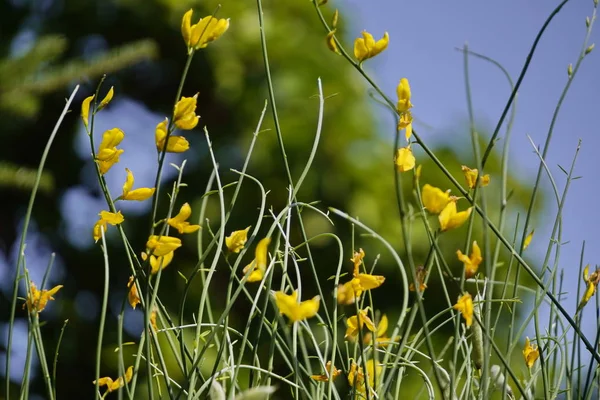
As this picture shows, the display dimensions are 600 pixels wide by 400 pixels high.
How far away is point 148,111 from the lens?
10.8 ft

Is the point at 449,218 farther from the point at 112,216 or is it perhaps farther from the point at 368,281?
the point at 112,216

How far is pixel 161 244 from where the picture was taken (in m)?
0.36

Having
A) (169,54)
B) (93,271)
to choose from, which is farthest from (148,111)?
(93,271)

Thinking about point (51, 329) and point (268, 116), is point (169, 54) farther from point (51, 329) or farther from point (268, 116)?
point (51, 329)

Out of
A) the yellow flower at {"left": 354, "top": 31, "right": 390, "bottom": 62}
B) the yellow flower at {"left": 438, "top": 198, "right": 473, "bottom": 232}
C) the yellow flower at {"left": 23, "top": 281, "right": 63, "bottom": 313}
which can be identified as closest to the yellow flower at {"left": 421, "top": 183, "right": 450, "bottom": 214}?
the yellow flower at {"left": 438, "top": 198, "right": 473, "bottom": 232}

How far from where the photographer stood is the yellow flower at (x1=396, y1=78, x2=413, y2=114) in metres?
0.39

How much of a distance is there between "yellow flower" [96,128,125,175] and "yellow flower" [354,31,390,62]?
14 cm

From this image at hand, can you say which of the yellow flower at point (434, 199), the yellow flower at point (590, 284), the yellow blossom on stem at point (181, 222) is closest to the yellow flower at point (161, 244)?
the yellow blossom on stem at point (181, 222)

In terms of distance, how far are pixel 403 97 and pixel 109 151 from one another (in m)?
0.16

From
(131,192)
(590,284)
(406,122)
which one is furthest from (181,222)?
(590,284)

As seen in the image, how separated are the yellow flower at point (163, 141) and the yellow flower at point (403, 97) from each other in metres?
0.11

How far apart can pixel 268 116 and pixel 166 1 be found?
783 millimetres

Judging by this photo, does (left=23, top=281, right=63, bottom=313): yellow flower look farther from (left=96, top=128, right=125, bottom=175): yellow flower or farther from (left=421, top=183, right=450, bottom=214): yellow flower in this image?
(left=421, top=183, right=450, bottom=214): yellow flower

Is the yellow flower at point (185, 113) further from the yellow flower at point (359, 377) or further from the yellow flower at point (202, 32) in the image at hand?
the yellow flower at point (359, 377)
